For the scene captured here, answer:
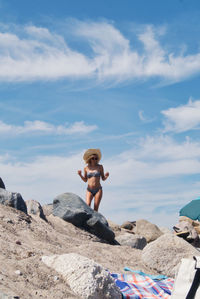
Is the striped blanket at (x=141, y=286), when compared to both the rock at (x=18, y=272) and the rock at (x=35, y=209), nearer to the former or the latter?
the rock at (x=18, y=272)

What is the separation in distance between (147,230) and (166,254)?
21.2 feet

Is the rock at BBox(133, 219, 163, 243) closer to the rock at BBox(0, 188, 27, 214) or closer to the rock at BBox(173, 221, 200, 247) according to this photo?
the rock at BBox(173, 221, 200, 247)

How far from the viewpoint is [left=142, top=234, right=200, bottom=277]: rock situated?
8359 mm

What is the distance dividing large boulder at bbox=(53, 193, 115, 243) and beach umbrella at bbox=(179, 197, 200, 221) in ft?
36.5

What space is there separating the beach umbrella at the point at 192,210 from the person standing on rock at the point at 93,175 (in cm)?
995

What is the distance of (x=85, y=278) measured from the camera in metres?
5.30

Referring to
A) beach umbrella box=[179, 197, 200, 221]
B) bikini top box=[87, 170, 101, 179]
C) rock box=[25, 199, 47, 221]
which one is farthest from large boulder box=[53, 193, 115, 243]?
beach umbrella box=[179, 197, 200, 221]

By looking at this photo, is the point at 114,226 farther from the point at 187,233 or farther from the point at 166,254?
the point at 166,254

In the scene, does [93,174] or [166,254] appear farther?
[93,174]

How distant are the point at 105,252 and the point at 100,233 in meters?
2.67

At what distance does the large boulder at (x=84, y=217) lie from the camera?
37.1 ft

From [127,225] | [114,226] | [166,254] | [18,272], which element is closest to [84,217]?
[114,226]

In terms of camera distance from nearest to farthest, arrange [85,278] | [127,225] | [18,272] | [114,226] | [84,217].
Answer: [18,272]
[85,278]
[84,217]
[114,226]
[127,225]

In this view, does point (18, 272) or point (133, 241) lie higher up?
point (133, 241)
